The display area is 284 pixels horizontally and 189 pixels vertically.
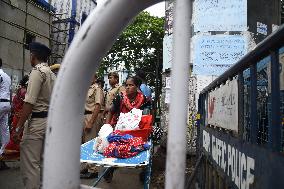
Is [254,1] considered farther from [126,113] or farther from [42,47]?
[42,47]

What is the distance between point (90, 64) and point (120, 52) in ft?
73.9

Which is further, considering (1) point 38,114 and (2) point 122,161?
(1) point 38,114

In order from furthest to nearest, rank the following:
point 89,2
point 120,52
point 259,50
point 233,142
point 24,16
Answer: point 120,52 → point 89,2 → point 24,16 → point 233,142 → point 259,50

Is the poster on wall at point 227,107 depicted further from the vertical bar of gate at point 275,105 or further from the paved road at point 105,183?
the paved road at point 105,183

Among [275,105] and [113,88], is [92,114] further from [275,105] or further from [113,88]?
[275,105]

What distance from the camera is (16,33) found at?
12516 mm

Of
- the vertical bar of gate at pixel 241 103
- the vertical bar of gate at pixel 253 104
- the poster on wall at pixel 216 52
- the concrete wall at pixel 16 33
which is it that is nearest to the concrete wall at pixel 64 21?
the concrete wall at pixel 16 33

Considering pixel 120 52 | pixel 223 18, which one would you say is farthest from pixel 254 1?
pixel 120 52

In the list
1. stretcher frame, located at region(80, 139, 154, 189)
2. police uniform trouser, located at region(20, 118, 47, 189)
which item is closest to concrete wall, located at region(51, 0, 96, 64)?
police uniform trouser, located at region(20, 118, 47, 189)

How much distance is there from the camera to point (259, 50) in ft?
5.28

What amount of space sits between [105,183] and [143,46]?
18.6 m

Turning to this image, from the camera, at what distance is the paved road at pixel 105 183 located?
5.06 meters

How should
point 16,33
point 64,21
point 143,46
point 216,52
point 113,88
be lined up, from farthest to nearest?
point 143,46, point 64,21, point 16,33, point 216,52, point 113,88

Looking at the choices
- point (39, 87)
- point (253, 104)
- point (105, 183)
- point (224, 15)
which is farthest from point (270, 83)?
point (224, 15)
